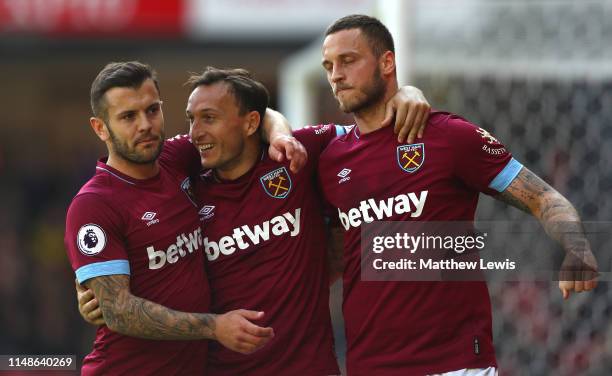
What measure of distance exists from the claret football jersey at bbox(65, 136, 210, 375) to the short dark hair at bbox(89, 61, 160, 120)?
258 mm

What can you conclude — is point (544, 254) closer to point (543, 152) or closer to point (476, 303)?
point (543, 152)

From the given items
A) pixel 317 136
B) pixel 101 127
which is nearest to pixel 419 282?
pixel 317 136

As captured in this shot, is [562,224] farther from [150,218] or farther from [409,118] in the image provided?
[150,218]

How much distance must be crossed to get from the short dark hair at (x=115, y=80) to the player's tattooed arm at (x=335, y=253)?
1.10 m

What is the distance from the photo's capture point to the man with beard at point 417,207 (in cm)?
416

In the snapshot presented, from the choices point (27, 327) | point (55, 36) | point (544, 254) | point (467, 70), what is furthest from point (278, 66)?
point (544, 254)

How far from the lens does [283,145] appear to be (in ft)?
14.3

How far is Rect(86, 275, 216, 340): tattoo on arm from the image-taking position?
13.3 feet

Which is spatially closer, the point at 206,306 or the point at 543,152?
the point at 206,306

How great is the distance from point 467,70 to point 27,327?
26.5 ft

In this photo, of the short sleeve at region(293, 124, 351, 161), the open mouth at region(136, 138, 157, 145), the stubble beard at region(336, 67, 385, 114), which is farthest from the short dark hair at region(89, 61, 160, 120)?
the stubble beard at region(336, 67, 385, 114)

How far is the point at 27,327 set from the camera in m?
12.5

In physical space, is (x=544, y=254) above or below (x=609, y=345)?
above

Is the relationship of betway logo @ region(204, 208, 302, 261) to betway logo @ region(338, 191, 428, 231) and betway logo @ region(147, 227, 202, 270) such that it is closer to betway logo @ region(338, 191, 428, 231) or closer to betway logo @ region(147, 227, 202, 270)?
betway logo @ region(147, 227, 202, 270)
